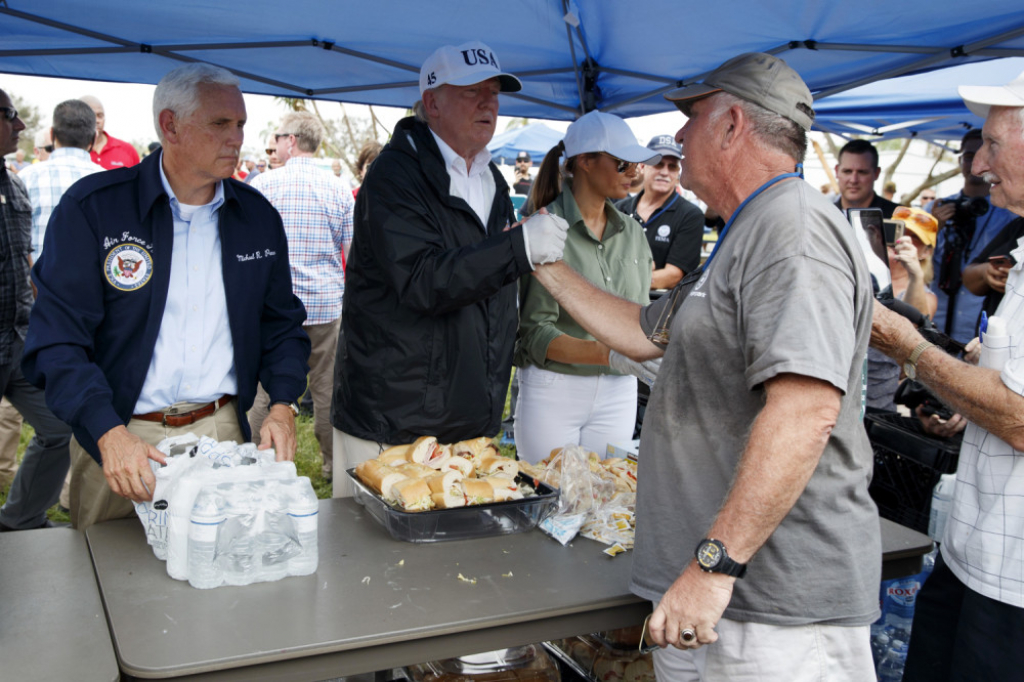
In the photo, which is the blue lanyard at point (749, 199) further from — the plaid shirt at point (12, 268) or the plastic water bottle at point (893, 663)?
the plaid shirt at point (12, 268)

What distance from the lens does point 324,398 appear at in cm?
559

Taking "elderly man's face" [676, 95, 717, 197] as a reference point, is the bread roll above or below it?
below

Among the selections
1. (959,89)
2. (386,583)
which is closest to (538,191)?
(959,89)

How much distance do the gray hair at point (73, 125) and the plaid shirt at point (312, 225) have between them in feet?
3.59

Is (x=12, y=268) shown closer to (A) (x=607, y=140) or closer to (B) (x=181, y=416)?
(B) (x=181, y=416)

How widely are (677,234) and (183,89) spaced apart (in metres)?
3.98

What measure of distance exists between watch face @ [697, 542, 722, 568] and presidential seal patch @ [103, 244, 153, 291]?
1719mm

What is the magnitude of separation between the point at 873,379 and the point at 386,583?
3.49 m

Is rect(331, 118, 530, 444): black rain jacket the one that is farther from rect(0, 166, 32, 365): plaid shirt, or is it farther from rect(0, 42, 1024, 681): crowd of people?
rect(0, 166, 32, 365): plaid shirt

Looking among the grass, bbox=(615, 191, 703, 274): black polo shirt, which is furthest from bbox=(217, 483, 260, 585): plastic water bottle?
bbox=(615, 191, 703, 274): black polo shirt

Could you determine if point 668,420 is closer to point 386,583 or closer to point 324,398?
point 386,583

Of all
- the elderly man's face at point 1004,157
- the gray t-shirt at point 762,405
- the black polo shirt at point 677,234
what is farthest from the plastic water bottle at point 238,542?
the black polo shirt at point 677,234

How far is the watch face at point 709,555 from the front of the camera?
147 cm

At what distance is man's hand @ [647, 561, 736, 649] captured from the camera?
4.88 ft
